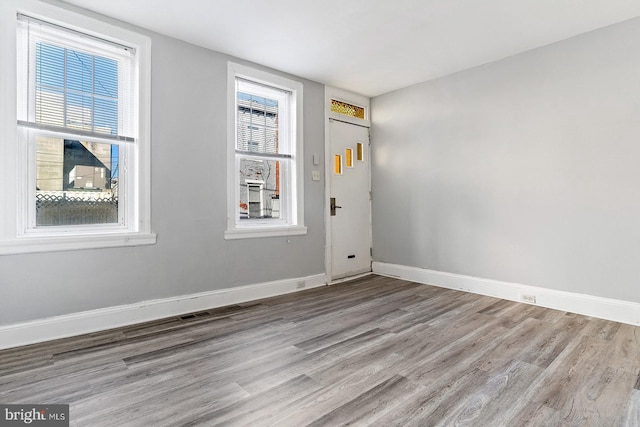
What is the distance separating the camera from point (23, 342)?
2412 millimetres

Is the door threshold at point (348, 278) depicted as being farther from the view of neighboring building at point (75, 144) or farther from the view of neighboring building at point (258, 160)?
the view of neighboring building at point (75, 144)

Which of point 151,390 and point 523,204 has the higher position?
point 523,204

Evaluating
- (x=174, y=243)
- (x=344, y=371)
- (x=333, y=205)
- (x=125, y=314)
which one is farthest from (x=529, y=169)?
(x=125, y=314)

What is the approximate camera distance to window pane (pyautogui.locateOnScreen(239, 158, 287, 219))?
380 cm

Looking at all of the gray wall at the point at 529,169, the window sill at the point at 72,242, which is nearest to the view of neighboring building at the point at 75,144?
the window sill at the point at 72,242

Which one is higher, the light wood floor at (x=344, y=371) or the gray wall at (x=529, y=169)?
the gray wall at (x=529, y=169)

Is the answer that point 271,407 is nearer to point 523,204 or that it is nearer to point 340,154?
point 523,204

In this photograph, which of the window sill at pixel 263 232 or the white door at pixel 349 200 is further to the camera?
the white door at pixel 349 200

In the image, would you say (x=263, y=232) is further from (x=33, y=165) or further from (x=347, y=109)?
(x=347, y=109)

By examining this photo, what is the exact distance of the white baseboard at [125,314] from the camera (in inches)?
95.5

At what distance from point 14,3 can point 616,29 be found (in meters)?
4.99

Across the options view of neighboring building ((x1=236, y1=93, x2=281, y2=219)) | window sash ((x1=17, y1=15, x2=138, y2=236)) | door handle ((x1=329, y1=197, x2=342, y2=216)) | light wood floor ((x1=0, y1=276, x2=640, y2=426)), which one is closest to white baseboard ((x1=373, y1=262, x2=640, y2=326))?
light wood floor ((x1=0, y1=276, x2=640, y2=426))

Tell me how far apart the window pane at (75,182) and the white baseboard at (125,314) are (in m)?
0.78

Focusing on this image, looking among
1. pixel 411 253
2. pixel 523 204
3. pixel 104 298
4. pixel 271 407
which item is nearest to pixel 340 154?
pixel 411 253
